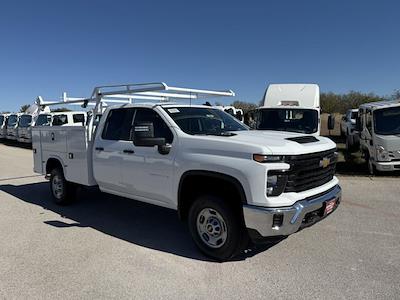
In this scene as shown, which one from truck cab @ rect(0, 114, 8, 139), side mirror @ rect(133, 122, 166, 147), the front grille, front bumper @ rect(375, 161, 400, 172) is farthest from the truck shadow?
truck cab @ rect(0, 114, 8, 139)

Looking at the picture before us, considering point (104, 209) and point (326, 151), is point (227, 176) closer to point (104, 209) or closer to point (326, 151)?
point (326, 151)

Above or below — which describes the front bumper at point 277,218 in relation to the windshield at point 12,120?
below

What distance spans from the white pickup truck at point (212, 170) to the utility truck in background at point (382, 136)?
6.10m

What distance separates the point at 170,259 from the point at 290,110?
791 cm

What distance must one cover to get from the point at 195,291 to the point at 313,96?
30.5 feet

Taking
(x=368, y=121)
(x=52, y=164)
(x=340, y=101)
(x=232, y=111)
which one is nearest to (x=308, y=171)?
(x=52, y=164)

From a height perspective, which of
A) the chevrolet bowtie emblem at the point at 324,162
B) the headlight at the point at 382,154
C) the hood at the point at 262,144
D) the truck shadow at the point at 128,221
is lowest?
the truck shadow at the point at 128,221

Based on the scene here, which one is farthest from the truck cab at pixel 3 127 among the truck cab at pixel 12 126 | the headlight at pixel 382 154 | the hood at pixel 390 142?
the hood at pixel 390 142

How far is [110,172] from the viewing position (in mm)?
6453

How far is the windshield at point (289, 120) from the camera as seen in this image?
1145 centimetres

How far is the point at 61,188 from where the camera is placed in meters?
7.98

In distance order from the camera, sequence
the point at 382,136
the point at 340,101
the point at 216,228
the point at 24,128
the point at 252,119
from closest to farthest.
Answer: the point at 216,228, the point at 382,136, the point at 252,119, the point at 24,128, the point at 340,101

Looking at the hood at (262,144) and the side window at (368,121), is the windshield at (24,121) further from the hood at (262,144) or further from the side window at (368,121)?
the hood at (262,144)

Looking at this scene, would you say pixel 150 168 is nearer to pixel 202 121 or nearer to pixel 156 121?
pixel 156 121
